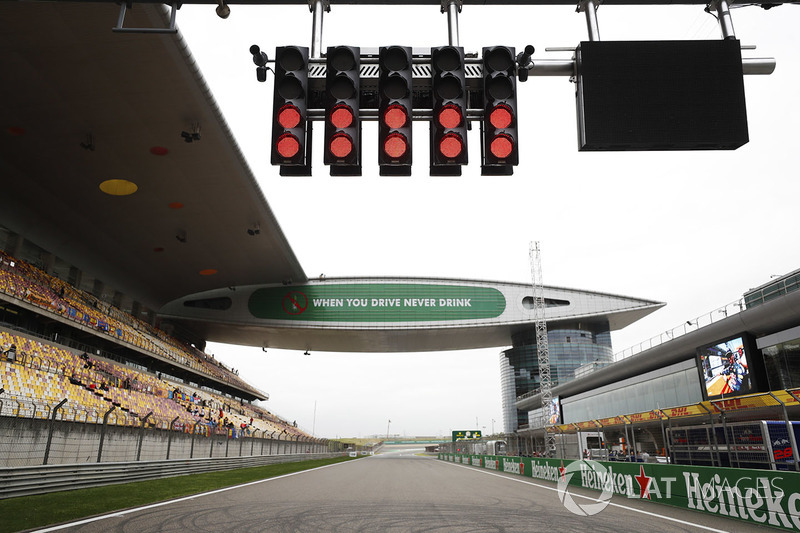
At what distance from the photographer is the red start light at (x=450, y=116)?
5.28 metres

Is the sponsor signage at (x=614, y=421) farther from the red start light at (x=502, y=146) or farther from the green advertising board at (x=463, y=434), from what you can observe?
the green advertising board at (x=463, y=434)

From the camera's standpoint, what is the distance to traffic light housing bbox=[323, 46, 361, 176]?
5.26m

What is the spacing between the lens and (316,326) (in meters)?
49.5

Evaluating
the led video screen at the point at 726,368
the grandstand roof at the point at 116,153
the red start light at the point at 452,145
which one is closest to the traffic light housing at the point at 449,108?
the red start light at the point at 452,145

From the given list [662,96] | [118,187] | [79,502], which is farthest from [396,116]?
[118,187]

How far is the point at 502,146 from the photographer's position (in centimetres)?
535

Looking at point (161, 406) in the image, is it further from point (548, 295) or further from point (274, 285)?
point (548, 295)

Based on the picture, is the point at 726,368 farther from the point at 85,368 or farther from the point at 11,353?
the point at 85,368

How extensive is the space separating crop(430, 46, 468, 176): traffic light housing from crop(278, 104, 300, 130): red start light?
1.36 meters

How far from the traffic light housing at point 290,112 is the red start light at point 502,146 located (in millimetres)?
1904

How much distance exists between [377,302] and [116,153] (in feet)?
102

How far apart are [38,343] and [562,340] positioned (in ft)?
153

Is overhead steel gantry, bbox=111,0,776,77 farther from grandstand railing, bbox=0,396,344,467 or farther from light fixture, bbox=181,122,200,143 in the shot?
light fixture, bbox=181,122,200,143

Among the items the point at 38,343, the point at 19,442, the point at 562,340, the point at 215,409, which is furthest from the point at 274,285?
the point at 19,442
